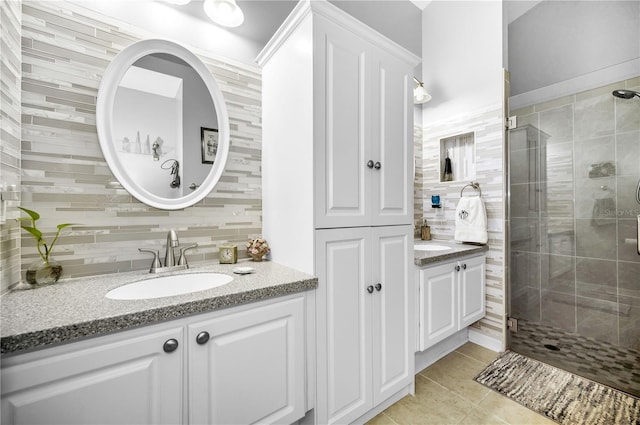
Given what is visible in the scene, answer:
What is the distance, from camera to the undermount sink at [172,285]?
3.62ft

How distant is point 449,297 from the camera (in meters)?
1.88

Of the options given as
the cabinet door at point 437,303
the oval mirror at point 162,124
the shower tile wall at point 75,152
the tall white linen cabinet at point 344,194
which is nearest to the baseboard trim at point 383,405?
the tall white linen cabinet at point 344,194

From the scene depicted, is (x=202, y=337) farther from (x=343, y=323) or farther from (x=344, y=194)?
(x=344, y=194)

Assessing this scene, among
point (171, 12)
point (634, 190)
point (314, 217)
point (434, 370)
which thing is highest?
point (171, 12)

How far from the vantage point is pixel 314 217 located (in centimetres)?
116

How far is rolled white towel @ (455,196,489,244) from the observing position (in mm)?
2123

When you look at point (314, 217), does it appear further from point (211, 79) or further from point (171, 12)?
point (171, 12)

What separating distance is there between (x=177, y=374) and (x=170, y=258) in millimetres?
598

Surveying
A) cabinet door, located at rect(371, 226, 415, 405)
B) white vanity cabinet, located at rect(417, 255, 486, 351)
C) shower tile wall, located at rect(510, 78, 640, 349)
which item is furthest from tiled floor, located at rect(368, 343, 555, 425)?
shower tile wall, located at rect(510, 78, 640, 349)

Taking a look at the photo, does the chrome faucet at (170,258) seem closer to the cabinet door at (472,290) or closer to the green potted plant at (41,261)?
the green potted plant at (41,261)

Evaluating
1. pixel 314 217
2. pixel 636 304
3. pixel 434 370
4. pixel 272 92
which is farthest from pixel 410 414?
pixel 272 92

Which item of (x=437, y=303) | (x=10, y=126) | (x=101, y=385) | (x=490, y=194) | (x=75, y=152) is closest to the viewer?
(x=101, y=385)

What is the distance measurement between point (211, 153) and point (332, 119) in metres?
0.73

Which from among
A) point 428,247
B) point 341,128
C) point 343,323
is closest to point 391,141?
point 341,128
